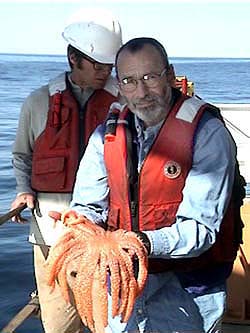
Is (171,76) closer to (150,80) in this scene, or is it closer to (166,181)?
(150,80)

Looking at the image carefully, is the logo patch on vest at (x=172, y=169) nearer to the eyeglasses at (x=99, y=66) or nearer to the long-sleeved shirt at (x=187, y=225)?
the long-sleeved shirt at (x=187, y=225)

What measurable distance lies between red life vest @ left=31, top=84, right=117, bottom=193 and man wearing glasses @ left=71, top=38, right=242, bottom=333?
2.71 ft

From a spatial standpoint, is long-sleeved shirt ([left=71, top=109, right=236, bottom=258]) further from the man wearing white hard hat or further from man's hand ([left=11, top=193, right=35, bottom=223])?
man's hand ([left=11, top=193, right=35, bottom=223])

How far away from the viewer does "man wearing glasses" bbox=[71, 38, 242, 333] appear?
2328mm

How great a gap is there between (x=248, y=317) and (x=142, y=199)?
6.65 feet

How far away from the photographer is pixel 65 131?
11.2ft

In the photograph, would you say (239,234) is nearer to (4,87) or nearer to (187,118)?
(187,118)

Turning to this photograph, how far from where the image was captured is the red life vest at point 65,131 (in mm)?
3402

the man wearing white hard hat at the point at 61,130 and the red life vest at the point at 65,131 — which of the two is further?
the red life vest at the point at 65,131

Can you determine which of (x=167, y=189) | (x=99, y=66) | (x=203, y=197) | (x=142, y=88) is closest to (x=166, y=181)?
(x=167, y=189)

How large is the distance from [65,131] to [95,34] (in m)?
0.42

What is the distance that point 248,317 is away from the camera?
4277 millimetres

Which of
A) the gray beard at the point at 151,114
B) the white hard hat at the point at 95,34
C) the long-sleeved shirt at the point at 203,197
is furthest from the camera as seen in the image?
the white hard hat at the point at 95,34

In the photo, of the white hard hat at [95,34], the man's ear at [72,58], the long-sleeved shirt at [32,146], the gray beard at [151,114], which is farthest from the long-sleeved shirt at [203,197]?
the long-sleeved shirt at [32,146]
